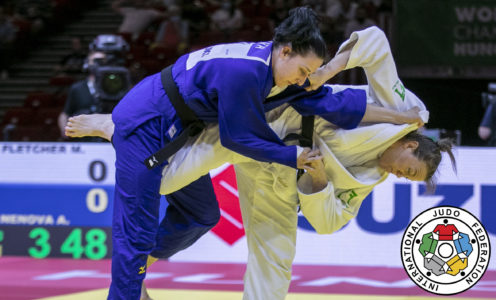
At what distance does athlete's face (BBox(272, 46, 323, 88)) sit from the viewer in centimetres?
267

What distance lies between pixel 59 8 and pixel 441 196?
8516 mm

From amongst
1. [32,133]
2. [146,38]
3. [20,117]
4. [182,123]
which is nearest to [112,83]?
[32,133]

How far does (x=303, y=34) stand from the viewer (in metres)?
2.66

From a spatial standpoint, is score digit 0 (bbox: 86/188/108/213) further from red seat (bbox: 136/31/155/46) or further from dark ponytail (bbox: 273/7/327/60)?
red seat (bbox: 136/31/155/46)

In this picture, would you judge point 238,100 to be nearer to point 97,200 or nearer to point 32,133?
point 97,200

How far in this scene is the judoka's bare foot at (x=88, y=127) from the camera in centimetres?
312

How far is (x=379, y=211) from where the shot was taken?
196 inches

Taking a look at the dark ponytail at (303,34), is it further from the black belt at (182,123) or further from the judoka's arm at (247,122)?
the black belt at (182,123)

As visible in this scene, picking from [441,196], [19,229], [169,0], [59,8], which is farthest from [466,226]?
[59,8]

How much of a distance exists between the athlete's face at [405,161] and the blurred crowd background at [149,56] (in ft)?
8.66

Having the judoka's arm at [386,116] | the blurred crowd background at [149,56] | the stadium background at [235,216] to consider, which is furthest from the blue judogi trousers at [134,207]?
the blurred crowd background at [149,56]

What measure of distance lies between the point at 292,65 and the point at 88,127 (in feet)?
3.36

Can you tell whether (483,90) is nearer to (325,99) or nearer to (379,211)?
(379,211)

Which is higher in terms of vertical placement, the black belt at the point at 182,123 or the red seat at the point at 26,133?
the black belt at the point at 182,123
